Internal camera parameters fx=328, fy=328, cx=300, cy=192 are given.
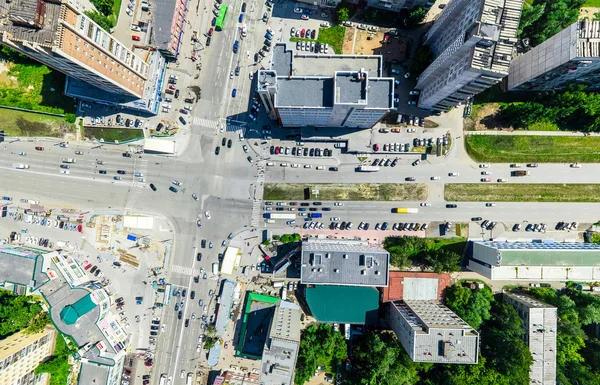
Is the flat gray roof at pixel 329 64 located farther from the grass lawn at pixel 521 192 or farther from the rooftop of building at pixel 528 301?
the rooftop of building at pixel 528 301

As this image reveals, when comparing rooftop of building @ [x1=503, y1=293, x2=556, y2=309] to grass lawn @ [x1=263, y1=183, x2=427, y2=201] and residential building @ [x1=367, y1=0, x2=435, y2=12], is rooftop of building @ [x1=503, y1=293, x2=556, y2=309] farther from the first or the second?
residential building @ [x1=367, y1=0, x2=435, y2=12]

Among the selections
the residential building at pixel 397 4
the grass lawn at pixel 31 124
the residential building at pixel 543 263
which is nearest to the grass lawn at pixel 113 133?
the grass lawn at pixel 31 124

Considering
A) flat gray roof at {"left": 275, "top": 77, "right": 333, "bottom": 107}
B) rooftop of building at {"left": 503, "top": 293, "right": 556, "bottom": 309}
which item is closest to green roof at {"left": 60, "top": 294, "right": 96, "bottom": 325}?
flat gray roof at {"left": 275, "top": 77, "right": 333, "bottom": 107}

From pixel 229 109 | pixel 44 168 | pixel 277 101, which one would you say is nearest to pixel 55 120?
pixel 44 168

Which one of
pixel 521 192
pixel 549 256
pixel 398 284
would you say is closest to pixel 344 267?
pixel 398 284

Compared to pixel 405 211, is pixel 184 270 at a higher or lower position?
lower

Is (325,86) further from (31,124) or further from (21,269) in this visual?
(21,269)

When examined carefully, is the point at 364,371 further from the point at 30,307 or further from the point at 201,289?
the point at 30,307
